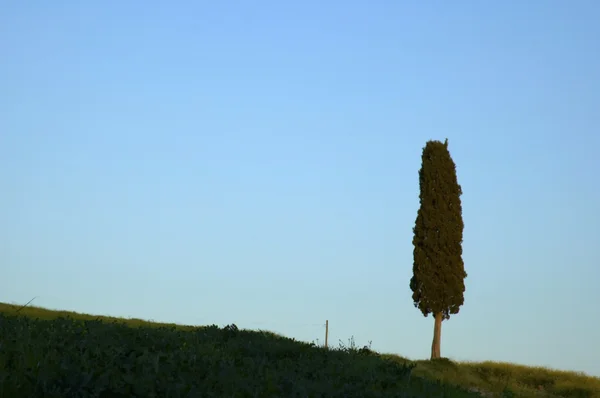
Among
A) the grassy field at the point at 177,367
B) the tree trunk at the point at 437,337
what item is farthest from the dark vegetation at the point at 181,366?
the tree trunk at the point at 437,337

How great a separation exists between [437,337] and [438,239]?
5470mm

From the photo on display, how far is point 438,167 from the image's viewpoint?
40969mm

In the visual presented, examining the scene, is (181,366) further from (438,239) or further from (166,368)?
(438,239)

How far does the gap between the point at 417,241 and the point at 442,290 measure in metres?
3.26

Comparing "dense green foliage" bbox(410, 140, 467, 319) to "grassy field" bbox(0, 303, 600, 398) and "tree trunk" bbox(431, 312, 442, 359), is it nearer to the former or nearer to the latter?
"tree trunk" bbox(431, 312, 442, 359)

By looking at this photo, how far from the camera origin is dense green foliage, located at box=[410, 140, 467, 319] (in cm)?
3872

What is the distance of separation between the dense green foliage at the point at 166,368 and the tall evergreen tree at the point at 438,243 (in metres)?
24.4

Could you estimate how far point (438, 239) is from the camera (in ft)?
130

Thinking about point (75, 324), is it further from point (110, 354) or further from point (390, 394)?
point (390, 394)

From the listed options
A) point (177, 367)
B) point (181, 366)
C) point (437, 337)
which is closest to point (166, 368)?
point (177, 367)

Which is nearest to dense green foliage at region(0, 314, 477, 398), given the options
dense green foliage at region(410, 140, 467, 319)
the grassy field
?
the grassy field

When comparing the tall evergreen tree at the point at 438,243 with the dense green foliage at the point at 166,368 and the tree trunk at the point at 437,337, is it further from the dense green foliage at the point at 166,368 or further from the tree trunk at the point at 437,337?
the dense green foliage at the point at 166,368

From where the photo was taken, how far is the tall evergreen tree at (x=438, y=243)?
38.7 meters

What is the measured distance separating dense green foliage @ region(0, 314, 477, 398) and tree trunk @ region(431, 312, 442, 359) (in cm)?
2460
